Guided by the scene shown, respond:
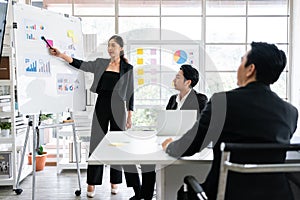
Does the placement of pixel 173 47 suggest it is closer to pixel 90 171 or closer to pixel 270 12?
pixel 270 12

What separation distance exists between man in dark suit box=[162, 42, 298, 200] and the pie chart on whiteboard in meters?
3.44

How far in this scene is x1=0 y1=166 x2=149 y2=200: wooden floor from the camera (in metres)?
3.63

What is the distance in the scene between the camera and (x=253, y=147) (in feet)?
4.68

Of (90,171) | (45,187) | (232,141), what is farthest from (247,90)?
(45,187)

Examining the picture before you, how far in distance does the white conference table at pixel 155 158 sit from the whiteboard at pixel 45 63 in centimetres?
99

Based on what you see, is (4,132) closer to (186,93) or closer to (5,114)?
(5,114)

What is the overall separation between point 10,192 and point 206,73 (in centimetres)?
299

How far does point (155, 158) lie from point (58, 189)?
2287 millimetres

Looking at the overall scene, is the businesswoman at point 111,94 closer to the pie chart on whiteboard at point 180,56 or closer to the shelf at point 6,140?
the shelf at point 6,140

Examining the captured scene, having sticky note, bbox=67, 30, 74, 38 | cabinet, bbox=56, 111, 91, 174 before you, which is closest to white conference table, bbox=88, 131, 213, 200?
sticky note, bbox=67, 30, 74, 38

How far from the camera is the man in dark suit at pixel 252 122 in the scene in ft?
5.19

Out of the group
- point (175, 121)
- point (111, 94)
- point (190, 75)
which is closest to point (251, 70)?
point (175, 121)

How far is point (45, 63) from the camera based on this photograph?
11.1ft

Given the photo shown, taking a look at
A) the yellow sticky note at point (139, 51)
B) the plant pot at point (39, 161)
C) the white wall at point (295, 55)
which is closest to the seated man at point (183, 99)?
the plant pot at point (39, 161)
